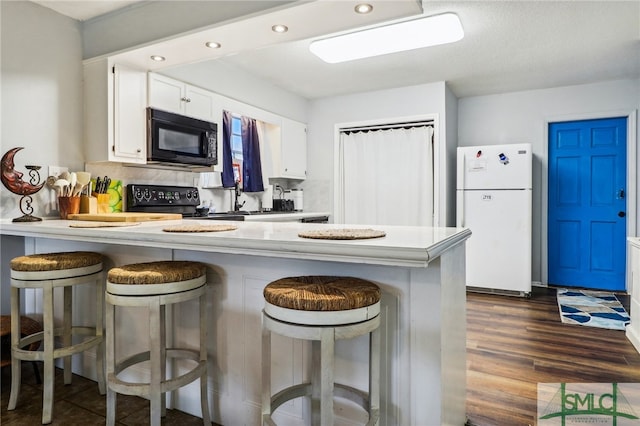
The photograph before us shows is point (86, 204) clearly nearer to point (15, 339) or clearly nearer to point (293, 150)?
point (15, 339)

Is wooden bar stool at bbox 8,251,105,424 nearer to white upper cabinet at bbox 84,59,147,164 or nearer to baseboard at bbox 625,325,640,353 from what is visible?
white upper cabinet at bbox 84,59,147,164

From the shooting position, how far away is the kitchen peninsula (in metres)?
1.25

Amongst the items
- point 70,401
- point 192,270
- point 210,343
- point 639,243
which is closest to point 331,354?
point 192,270

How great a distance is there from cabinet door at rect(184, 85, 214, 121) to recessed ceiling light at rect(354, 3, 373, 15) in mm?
1797

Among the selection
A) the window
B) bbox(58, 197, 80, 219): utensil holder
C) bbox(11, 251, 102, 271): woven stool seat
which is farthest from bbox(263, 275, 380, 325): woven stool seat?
the window

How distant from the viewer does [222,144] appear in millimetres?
3668

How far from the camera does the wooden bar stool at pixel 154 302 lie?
1.44m

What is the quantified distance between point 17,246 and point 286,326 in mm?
2300

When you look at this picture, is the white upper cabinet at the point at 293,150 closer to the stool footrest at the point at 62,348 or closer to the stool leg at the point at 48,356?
the stool footrest at the point at 62,348

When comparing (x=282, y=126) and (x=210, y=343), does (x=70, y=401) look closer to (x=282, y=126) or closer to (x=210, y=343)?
(x=210, y=343)

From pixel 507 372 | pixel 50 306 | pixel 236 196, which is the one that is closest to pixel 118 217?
pixel 50 306

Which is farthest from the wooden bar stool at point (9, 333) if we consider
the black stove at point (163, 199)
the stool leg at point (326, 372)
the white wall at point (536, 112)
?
the white wall at point (536, 112)

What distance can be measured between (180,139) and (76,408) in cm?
194

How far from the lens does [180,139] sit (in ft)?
10.0
